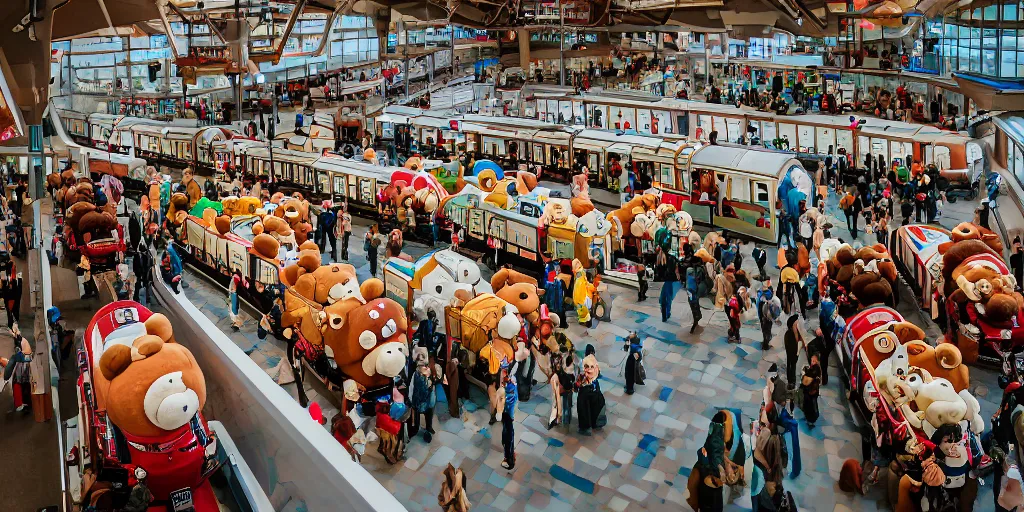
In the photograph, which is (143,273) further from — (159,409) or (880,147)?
(880,147)

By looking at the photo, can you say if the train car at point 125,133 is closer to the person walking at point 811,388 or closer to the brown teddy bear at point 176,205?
the brown teddy bear at point 176,205

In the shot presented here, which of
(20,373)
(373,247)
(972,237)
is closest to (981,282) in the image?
(972,237)

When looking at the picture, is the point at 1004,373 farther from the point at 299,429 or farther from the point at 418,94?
the point at 418,94

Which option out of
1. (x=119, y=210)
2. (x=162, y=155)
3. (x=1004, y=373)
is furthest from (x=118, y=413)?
(x=162, y=155)

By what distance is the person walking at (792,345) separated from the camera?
11.8 meters

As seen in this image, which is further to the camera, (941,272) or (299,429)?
(941,272)

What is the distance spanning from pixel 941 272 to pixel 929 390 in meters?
4.88

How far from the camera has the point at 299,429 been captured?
256 inches

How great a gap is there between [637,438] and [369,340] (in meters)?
3.29

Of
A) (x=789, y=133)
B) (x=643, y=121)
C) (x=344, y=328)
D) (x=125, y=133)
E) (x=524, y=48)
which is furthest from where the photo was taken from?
(x=524, y=48)

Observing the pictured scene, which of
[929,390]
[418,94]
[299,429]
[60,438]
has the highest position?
[418,94]

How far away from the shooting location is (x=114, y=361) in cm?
870

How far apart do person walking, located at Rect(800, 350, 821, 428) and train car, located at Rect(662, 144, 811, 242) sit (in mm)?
7702

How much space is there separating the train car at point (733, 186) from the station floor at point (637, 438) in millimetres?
4428
